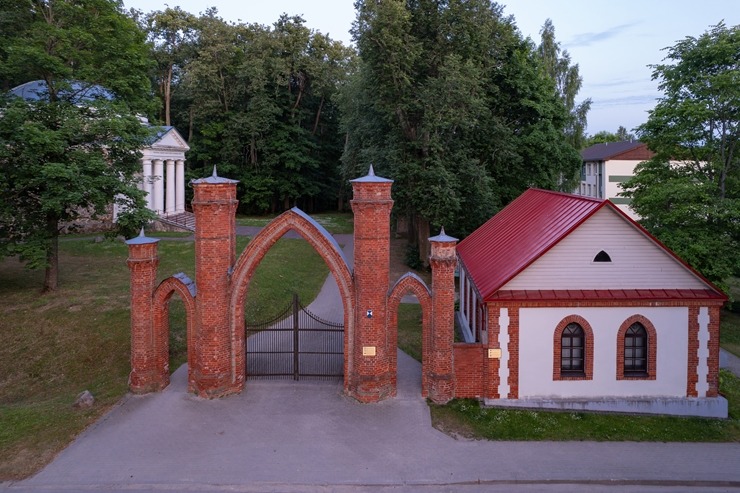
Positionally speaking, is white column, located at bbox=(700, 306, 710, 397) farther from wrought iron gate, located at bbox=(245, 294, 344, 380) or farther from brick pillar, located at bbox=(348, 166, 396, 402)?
wrought iron gate, located at bbox=(245, 294, 344, 380)

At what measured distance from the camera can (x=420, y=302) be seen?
44.7 feet

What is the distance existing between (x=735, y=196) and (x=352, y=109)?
1859 centimetres

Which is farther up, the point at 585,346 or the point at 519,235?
the point at 519,235

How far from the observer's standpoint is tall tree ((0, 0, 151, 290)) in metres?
19.2

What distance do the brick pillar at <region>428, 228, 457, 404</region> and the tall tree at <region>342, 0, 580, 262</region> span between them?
13.4 meters

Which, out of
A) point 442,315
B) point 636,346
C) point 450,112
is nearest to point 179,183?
point 450,112

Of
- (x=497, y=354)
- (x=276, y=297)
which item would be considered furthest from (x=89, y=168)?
(x=497, y=354)

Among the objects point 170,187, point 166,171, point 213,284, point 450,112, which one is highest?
point 450,112

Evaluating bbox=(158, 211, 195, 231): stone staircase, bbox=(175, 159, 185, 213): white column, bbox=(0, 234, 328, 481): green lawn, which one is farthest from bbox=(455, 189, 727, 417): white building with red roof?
bbox=(175, 159, 185, 213): white column

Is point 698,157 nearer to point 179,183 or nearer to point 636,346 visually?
point 636,346

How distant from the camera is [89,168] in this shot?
19828 millimetres

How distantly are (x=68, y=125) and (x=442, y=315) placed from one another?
14.5 metres

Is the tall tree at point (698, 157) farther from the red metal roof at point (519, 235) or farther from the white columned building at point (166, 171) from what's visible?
the white columned building at point (166, 171)

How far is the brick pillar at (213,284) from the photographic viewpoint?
1384 cm
